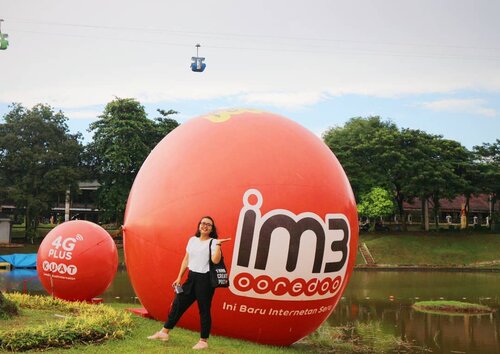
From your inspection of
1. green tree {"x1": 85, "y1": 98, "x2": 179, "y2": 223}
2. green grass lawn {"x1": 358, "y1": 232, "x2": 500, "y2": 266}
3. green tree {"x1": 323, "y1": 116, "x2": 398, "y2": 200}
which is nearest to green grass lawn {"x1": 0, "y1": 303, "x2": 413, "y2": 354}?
green grass lawn {"x1": 358, "y1": 232, "x2": 500, "y2": 266}

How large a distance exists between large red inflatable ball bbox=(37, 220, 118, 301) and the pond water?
3.88m

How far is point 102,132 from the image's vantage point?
154 feet

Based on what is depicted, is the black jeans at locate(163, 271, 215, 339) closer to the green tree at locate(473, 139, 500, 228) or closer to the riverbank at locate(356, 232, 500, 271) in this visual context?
the riverbank at locate(356, 232, 500, 271)

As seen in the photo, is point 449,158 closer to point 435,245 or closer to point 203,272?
point 435,245

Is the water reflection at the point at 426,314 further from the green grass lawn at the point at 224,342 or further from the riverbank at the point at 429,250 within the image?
the riverbank at the point at 429,250

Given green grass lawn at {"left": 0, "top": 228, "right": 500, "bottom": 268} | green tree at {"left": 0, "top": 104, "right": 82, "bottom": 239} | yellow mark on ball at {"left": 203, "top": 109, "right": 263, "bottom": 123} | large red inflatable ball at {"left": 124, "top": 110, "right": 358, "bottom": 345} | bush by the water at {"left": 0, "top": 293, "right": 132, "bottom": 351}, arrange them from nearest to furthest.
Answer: bush by the water at {"left": 0, "top": 293, "right": 132, "bottom": 351} → large red inflatable ball at {"left": 124, "top": 110, "right": 358, "bottom": 345} → yellow mark on ball at {"left": 203, "top": 109, "right": 263, "bottom": 123} → green grass lawn at {"left": 0, "top": 228, "right": 500, "bottom": 268} → green tree at {"left": 0, "top": 104, "right": 82, "bottom": 239}

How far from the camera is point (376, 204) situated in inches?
1896

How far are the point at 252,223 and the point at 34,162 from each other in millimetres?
38753

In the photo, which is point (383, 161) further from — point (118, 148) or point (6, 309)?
point (6, 309)

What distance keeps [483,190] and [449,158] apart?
3.92 metres

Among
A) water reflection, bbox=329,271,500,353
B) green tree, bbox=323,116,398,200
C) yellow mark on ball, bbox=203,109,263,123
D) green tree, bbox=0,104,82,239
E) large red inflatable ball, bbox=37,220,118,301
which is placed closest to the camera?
yellow mark on ball, bbox=203,109,263,123

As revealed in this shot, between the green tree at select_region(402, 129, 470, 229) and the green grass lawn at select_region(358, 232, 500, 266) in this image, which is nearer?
the green grass lawn at select_region(358, 232, 500, 266)

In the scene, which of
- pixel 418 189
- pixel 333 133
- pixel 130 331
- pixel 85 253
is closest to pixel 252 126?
pixel 130 331

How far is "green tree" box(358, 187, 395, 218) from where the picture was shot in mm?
48031
